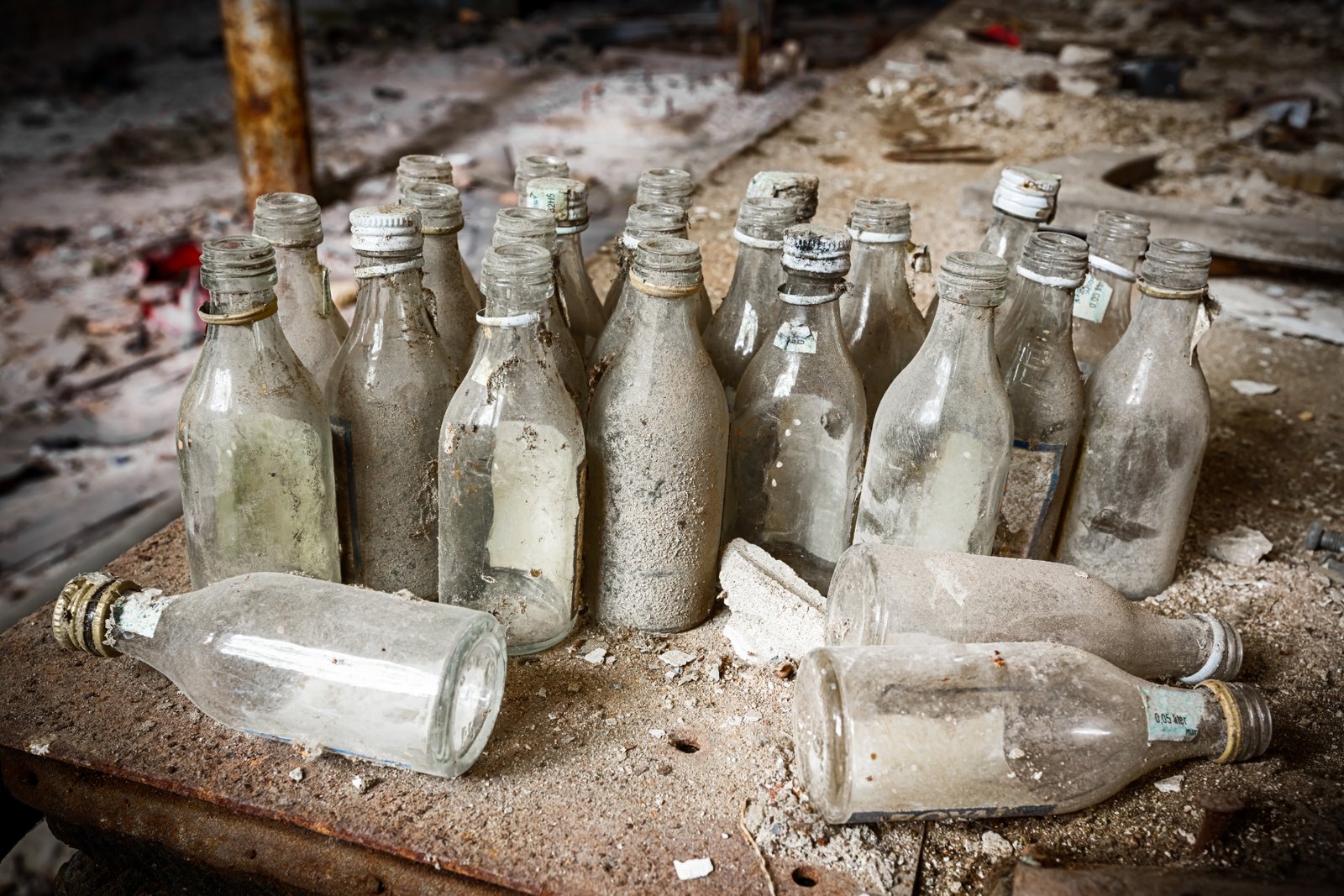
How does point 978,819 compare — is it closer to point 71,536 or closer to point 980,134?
point 71,536

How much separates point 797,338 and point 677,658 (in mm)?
412

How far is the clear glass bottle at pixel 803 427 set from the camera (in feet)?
3.99

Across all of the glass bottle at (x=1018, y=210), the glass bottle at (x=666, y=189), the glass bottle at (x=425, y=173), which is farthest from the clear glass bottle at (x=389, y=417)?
the glass bottle at (x=1018, y=210)

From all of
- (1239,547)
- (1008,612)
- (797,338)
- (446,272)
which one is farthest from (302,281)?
(1239,547)

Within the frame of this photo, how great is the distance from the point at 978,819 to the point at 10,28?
8250mm

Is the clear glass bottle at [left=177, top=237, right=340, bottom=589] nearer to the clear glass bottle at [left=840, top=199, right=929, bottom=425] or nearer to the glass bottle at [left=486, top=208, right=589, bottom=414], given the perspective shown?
the glass bottle at [left=486, top=208, right=589, bottom=414]

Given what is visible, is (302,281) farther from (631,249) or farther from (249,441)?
(631,249)

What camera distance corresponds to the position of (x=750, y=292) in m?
1.42

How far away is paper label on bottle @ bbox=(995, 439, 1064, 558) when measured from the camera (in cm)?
135

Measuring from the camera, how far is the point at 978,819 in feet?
3.52

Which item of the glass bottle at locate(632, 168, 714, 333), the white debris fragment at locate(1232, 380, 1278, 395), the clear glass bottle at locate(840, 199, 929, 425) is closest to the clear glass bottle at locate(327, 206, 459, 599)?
the glass bottle at locate(632, 168, 714, 333)

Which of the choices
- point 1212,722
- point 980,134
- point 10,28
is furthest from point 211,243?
point 10,28

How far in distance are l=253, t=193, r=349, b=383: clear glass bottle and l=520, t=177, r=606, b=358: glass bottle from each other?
279mm

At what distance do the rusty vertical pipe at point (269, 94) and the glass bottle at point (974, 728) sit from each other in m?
3.76
